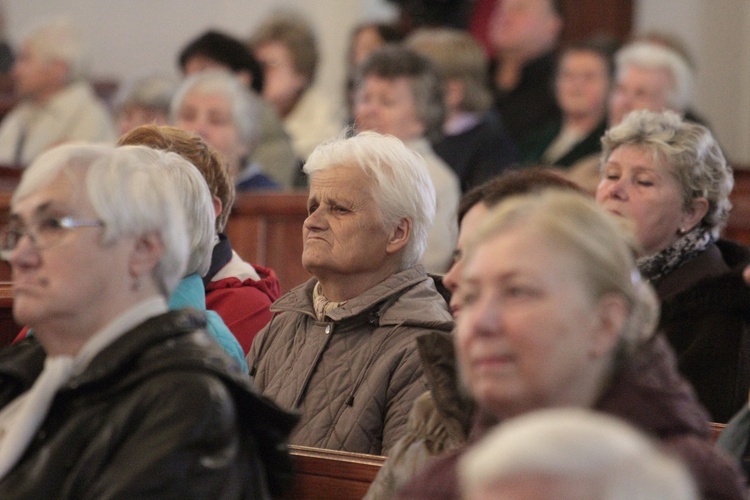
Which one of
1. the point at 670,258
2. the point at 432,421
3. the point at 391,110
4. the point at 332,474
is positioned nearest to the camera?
the point at 432,421

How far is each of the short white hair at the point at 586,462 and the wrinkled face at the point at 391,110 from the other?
381 centimetres

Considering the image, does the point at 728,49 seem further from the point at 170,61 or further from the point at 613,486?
the point at 613,486

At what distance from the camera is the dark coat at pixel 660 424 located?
1701 millimetres

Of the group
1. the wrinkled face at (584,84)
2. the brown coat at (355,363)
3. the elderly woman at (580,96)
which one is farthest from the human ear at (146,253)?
the wrinkled face at (584,84)

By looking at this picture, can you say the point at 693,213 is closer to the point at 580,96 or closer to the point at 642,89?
the point at 642,89

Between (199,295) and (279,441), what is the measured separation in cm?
76

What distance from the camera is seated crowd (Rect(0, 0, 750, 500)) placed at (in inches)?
67.7

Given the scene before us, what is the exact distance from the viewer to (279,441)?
2.09m

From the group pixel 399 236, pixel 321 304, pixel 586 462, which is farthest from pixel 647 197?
pixel 586 462

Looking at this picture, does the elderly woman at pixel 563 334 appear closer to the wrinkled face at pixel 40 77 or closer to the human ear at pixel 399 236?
the human ear at pixel 399 236

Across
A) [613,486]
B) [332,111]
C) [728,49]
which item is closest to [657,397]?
[613,486]

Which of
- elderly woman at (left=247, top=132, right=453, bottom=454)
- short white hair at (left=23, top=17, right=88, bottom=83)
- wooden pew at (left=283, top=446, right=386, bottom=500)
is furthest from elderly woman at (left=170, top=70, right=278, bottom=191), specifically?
wooden pew at (left=283, top=446, right=386, bottom=500)

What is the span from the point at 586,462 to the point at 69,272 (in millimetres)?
1157

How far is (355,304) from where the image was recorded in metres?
2.90
